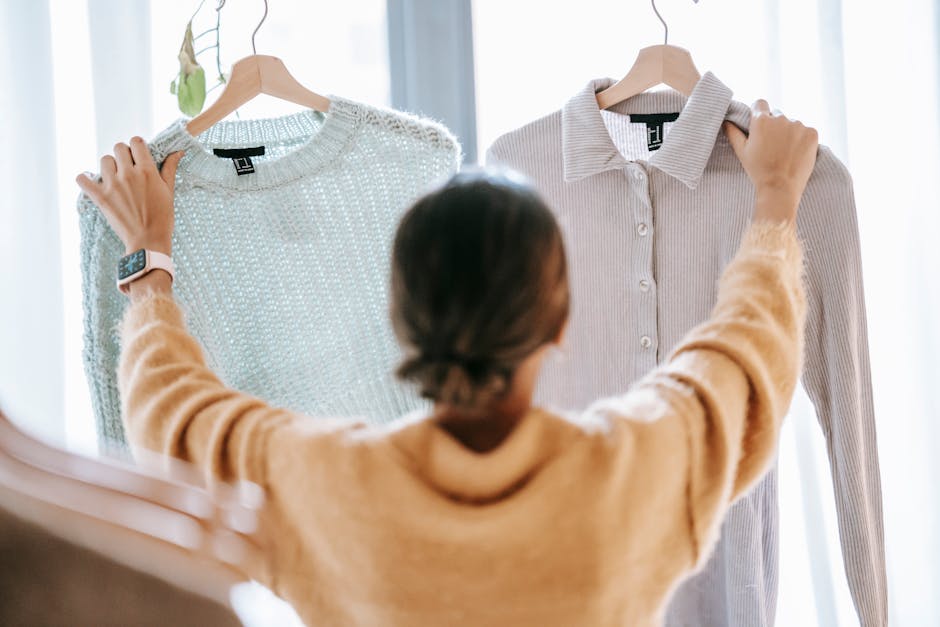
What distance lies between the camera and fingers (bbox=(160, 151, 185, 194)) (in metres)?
0.89

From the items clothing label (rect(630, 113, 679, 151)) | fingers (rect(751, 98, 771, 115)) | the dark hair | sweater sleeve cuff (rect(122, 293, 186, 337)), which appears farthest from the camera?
clothing label (rect(630, 113, 679, 151))

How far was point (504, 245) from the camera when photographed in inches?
23.4

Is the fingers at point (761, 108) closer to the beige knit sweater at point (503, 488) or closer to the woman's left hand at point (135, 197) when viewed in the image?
the beige knit sweater at point (503, 488)

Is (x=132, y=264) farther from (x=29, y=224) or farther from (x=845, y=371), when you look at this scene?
(x=845, y=371)

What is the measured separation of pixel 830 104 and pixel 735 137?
1.39 feet

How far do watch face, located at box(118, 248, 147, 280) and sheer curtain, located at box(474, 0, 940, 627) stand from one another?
61cm

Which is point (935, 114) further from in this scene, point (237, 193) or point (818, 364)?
point (237, 193)

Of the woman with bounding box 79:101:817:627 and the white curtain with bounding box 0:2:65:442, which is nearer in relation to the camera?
the woman with bounding box 79:101:817:627

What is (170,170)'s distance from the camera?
35.0 inches

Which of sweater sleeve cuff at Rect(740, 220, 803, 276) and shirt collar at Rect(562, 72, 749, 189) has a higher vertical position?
shirt collar at Rect(562, 72, 749, 189)

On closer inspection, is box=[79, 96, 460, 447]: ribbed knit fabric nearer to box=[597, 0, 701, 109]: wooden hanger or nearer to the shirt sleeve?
box=[597, 0, 701, 109]: wooden hanger

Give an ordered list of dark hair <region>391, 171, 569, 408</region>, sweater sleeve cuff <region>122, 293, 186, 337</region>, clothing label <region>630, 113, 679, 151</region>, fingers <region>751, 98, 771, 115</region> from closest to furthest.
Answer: dark hair <region>391, 171, 569, 408</region>, sweater sleeve cuff <region>122, 293, 186, 337</region>, fingers <region>751, 98, 771, 115</region>, clothing label <region>630, 113, 679, 151</region>

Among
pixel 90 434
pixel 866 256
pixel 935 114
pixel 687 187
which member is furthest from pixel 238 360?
pixel 935 114

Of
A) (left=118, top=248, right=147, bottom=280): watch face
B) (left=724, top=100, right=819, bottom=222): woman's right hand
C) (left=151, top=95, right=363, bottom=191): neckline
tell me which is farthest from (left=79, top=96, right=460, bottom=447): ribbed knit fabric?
(left=724, top=100, right=819, bottom=222): woman's right hand
